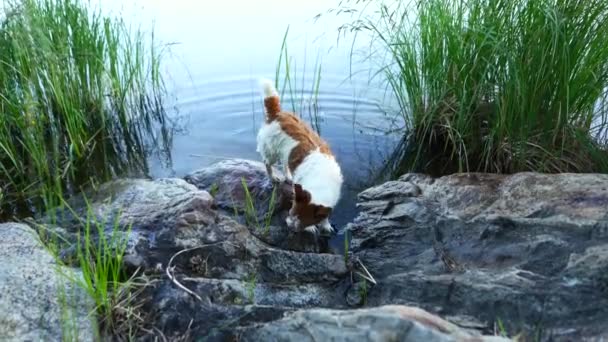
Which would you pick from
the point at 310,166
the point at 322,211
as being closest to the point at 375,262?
the point at 322,211

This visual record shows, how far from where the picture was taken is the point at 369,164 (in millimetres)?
4703

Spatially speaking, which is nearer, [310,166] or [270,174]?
[310,166]

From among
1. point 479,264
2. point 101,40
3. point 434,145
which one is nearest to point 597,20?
point 434,145

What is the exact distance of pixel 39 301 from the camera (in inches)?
95.5

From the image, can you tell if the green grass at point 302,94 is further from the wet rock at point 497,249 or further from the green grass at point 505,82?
the wet rock at point 497,249

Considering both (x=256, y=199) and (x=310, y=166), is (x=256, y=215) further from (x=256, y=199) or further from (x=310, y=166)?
(x=310, y=166)

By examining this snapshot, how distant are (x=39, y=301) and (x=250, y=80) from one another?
4.01m

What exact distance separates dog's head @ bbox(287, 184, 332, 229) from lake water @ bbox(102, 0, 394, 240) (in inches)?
15.1

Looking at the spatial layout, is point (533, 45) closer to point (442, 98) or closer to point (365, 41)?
point (442, 98)

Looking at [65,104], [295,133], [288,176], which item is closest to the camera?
[295,133]

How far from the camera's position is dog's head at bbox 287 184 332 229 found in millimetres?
3338

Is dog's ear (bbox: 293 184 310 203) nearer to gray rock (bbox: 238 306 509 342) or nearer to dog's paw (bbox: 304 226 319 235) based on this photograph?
dog's paw (bbox: 304 226 319 235)

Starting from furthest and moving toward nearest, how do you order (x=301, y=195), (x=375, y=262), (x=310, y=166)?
(x=310, y=166) → (x=301, y=195) → (x=375, y=262)

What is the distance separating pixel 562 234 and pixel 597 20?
1.53m
